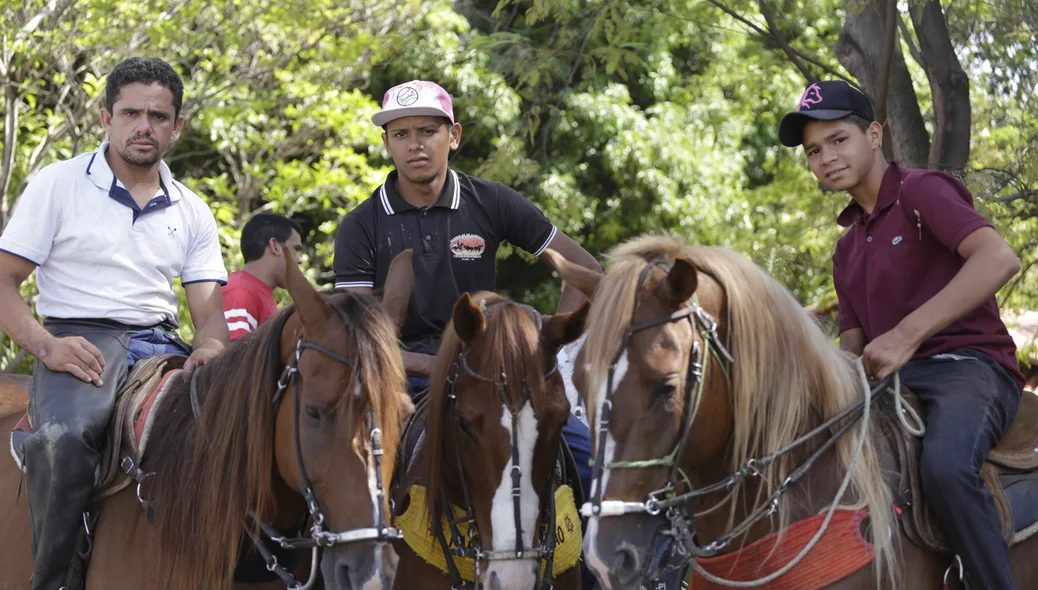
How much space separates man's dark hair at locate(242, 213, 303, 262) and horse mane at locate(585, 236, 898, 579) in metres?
5.12

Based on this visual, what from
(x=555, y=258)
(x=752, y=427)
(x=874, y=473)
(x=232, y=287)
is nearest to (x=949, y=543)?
(x=874, y=473)

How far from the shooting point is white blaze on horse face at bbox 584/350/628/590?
11.3 ft

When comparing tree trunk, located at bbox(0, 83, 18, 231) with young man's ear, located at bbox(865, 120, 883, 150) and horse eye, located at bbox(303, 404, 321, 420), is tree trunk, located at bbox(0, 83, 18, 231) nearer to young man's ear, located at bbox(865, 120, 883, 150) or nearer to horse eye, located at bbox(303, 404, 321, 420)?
horse eye, located at bbox(303, 404, 321, 420)

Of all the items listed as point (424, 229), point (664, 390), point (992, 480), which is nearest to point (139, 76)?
point (424, 229)

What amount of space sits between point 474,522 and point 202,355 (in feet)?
4.43

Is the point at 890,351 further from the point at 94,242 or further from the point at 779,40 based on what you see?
the point at 779,40

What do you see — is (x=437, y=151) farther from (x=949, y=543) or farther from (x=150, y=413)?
(x=949, y=543)

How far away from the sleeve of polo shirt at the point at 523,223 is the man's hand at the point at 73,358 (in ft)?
6.36

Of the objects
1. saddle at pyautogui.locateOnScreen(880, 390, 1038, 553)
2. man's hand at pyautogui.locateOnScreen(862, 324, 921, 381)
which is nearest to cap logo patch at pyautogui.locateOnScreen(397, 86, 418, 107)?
man's hand at pyautogui.locateOnScreen(862, 324, 921, 381)

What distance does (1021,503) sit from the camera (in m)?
3.95

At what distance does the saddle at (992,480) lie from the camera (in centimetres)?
381

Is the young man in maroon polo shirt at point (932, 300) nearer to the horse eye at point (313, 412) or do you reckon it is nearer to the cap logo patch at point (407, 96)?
the cap logo patch at point (407, 96)

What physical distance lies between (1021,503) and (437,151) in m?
2.80

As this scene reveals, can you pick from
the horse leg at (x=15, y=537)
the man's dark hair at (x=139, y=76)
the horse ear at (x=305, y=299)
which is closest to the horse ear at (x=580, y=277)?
the horse ear at (x=305, y=299)
